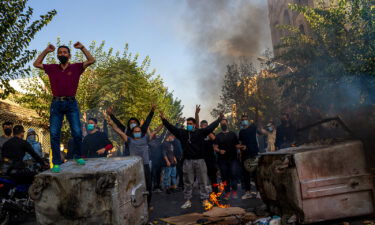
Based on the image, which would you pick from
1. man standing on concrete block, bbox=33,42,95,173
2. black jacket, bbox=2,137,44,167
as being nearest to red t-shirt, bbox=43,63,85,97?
man standing on concrete block, bbox=33,42,95,173

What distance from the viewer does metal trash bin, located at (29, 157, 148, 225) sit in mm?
4055

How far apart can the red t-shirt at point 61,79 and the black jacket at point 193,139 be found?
2.75 meters

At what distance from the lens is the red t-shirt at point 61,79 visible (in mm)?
4754

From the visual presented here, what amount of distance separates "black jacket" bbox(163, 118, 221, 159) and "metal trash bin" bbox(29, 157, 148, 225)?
9.74 ft

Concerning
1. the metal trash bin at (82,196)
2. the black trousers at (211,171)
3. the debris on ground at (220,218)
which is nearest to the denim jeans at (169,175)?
the black trousers at (211,171)

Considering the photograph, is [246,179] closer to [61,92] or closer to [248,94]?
[61,92]

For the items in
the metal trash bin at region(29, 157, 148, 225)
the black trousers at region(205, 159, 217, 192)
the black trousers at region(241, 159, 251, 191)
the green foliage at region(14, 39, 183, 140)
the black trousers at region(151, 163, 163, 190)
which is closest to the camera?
the metal trash bin at region(29, 157, 148, 225)

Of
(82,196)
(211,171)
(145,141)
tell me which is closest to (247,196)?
(211,171)

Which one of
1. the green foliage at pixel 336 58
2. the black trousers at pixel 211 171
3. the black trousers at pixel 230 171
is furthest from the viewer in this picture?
the green foliage at pixel 336 58

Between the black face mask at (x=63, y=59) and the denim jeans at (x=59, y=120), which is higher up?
the black face mask at (x=63, y=59)

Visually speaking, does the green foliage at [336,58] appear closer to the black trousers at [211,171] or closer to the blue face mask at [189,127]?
the black trousers at [211,171]

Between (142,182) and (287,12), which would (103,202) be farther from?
(287,12)

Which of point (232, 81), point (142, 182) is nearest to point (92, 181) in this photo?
point (142, 182)

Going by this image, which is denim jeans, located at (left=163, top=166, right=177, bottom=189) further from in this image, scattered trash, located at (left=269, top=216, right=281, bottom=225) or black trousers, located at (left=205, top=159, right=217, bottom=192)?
scattered trash, located at (left=269, top=216, right=281, bottom=225)
